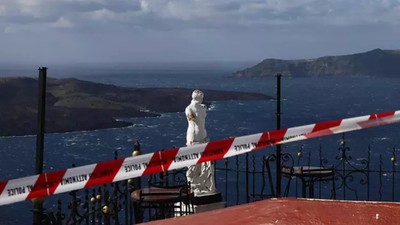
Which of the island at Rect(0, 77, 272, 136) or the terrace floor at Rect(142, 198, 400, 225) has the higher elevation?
the terrace floor at Rect(142, 198, 400, 225)

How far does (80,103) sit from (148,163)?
12898 cm

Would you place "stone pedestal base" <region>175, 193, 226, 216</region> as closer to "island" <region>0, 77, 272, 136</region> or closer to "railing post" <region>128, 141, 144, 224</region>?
"railing post" <region>128, 141, 144, 224</region>

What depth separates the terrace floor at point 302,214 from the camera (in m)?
2.88

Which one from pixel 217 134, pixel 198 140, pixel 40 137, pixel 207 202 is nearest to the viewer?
pixel 40 137

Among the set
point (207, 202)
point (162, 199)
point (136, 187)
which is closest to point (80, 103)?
point (207, 202)

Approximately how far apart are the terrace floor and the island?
105 m

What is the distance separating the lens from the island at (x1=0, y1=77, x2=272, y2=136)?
385 ft

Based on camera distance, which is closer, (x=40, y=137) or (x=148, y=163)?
(x=40, y=137)

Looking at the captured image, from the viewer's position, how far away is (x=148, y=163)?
5539mm

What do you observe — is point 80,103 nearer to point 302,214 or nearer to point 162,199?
point 162,199

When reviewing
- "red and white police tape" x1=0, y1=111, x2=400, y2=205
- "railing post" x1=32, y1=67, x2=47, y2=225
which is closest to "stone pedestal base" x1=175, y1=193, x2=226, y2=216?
"red and white police tape" x1=0, y1=111, x2=400, y2=205

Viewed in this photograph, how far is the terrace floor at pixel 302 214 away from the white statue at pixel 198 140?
540 centimetres

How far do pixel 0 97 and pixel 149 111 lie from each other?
109ft

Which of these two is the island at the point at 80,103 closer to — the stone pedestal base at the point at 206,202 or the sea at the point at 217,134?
the sea at the point at 217,134
